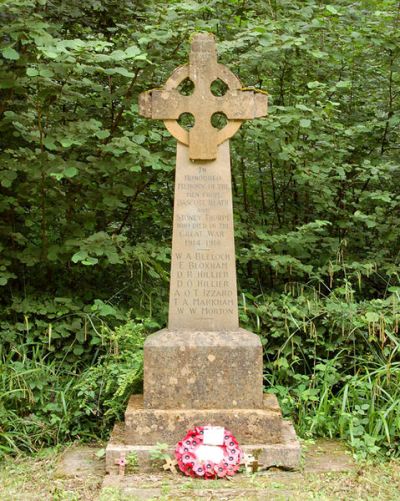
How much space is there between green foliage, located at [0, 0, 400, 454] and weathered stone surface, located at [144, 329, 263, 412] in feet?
1.03

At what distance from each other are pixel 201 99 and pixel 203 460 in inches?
91.5

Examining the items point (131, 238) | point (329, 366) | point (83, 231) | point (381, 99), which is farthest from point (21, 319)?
point (381, 99)

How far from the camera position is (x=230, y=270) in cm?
466

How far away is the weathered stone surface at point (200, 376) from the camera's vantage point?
4465 mm

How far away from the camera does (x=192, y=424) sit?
437 cm

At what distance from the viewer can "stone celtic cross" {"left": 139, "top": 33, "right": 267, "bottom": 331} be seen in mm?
4648

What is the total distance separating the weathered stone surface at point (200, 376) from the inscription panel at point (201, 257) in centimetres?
23

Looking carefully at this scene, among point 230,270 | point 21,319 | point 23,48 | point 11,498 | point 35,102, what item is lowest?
point 11,498

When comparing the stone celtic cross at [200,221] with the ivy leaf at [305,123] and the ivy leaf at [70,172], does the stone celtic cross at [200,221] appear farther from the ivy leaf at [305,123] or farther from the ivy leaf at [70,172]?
the ivy leaf at [305,123]

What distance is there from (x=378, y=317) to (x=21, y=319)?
2925 mm

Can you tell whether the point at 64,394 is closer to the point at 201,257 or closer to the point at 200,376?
the point at 200,376

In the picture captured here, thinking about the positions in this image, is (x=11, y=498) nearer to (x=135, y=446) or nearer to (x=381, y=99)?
(x=135, y=446)

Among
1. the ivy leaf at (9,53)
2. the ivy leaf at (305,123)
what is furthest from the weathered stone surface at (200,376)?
the ivy leaf at (9,53)

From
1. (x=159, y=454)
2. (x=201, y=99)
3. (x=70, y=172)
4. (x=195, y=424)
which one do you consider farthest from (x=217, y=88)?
(x=159, y=454)
